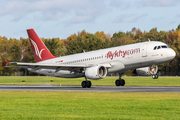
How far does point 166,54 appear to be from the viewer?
35.7m

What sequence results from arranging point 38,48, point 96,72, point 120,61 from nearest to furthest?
point 96,72 → point 120,61 → point 38,48

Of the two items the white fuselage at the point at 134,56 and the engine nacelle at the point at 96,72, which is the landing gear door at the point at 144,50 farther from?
the engine nacelle at the point at 96,72

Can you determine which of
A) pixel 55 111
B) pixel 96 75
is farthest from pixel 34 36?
pixel 55 111

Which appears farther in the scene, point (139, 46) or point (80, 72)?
point (80, 72)

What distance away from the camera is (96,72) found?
37438 mm

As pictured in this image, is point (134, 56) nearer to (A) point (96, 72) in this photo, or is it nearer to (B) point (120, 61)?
(B) point (120, 61)

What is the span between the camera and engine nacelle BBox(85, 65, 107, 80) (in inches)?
1475

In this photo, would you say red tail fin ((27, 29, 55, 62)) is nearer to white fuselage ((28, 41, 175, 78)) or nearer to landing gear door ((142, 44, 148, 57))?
white fuselage ((28, 41, 175, 78))

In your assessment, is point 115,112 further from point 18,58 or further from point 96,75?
point 18,58

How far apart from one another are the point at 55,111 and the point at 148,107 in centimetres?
512

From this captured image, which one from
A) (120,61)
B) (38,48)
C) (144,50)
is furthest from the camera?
(38,48)

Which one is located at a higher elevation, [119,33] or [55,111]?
[119,33]

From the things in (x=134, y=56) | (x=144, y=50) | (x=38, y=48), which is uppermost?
(x=38, y=48)

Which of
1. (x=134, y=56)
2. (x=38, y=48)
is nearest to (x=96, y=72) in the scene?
(x=134, y=56)
